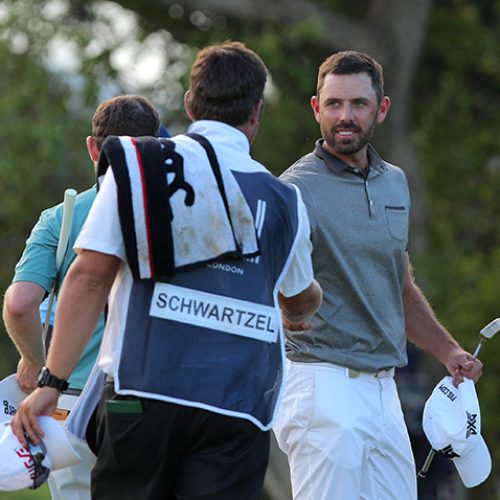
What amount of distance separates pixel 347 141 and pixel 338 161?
86 mm

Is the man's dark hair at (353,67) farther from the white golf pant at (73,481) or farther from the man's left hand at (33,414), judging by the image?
the man's left hand at (33,414)

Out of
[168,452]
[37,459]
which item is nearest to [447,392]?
[168,452]

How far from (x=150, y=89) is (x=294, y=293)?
36.4 ft

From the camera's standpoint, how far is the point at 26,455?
4.26m

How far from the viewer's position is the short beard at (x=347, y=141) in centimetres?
572

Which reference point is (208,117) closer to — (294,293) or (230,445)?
(294,293)

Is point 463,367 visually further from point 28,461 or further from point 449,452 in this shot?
point 28,461

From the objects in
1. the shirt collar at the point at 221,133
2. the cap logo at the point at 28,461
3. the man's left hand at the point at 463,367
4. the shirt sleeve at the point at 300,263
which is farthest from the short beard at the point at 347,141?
the cap logo at the point at 28,461

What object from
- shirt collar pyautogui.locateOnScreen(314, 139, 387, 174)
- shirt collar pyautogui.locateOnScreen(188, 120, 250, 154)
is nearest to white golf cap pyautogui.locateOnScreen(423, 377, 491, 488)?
shirt collar pyautogui.locateOnScreen(314, 139, 387, 174)

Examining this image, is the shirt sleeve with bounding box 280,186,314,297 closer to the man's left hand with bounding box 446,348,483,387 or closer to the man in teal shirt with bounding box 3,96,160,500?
the man in teal shirt with bounding box 3,96,160,500

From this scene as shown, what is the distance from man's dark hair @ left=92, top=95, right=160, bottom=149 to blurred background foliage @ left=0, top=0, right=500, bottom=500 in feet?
30.3

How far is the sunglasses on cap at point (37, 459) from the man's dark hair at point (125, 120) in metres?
1.36

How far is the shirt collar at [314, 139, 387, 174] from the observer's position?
573 cm

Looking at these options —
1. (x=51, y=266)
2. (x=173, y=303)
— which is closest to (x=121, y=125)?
(x=51, y=266)
